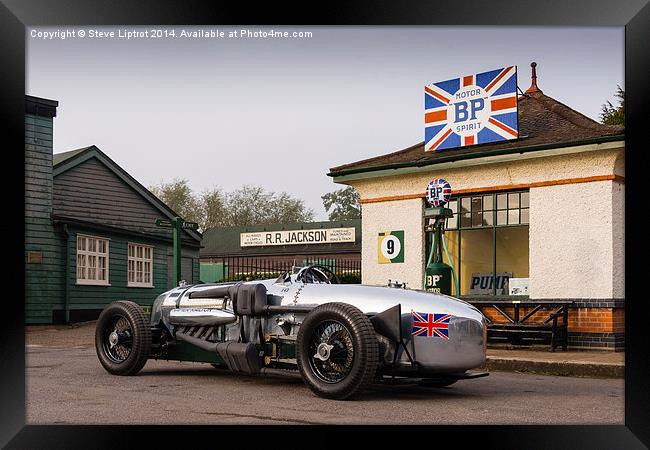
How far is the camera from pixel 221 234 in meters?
42.9

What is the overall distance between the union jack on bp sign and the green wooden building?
9302mm

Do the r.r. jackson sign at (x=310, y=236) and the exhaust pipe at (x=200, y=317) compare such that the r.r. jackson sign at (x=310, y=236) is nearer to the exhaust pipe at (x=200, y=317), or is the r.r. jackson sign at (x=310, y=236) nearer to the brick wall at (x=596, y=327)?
the brick wall at (x=596, y=327)

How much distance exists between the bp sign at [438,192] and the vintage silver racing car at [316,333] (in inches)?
240

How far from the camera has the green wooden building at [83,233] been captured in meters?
19.5

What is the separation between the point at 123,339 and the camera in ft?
28.9

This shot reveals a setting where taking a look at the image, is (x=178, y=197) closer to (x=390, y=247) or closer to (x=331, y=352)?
(x=390, y=247)

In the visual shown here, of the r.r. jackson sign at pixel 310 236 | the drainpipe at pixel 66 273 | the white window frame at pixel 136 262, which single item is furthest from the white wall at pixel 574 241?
the r.r. jackson sign at pixel 310 236

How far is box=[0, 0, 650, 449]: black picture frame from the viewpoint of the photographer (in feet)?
17.0

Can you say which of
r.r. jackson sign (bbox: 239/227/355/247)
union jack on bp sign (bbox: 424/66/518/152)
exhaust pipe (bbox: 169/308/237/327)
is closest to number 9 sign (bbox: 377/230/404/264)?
union jack on bp sign (bbox: 424/66/518/152)

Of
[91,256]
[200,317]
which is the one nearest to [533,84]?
[200,317]

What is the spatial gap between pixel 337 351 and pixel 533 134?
837 centimetres

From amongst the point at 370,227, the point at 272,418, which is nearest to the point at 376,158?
the point at 370,227

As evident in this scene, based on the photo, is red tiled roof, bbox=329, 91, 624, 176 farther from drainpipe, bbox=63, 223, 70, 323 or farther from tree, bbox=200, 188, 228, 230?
tree, bbox=200, 188, 228, 230
